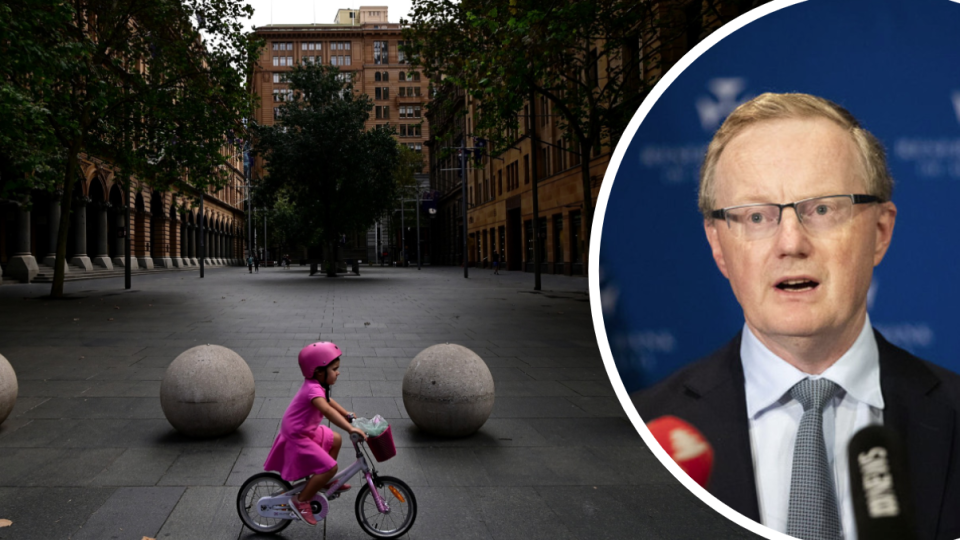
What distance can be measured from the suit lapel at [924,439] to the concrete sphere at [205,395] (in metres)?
5.46

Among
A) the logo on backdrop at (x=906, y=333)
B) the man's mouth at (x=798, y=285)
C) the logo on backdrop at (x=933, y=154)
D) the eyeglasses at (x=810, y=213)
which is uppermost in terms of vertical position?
the logo on backdrop at (x=933, y=154)

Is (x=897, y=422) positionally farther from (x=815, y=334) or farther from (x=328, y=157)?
(x=328, y=157)

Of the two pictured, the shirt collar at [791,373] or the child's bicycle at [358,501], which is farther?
the child's bicycle at [358,501]

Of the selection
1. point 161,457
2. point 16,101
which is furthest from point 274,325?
point 161,457

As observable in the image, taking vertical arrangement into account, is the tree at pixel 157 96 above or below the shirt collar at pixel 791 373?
above

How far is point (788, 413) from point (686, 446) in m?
0.23

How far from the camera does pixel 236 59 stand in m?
22.4

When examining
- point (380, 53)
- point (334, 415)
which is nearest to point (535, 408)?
point (334, 415)

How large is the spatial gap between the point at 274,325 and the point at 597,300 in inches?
559

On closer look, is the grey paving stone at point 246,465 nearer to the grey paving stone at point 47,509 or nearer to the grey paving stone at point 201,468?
the grey paving stone at point 201,468

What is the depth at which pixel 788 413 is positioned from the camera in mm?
1477

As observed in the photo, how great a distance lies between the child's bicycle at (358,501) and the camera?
3.93 m


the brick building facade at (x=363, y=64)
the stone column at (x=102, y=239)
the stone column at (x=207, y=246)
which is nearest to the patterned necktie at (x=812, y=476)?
the stone column at (x=102, y=239)

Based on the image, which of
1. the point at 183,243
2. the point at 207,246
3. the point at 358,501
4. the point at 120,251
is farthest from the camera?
the point at 207,246
